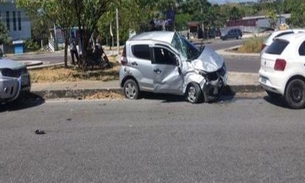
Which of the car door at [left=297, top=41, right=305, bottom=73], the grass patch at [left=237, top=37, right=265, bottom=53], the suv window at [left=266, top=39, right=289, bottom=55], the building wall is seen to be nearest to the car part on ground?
the suv window at [left=266, top=39, right=289, bottom=55]

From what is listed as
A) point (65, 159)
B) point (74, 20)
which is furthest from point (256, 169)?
point (74, 20)

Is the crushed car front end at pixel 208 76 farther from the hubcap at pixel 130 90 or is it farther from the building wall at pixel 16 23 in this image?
the building wall at pixel 16 23

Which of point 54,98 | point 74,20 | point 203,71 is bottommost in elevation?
point 54,98

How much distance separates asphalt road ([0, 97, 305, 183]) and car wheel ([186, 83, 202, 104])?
217mm

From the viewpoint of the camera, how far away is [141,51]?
527 inches

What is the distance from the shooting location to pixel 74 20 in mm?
19125

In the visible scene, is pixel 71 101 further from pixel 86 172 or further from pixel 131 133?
pixel 86 172

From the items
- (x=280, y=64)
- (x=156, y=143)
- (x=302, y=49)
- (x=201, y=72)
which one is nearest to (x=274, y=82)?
(x=280, y=64)

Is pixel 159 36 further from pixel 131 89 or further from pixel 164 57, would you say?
pixel 131 89

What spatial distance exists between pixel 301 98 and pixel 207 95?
2.15 meters

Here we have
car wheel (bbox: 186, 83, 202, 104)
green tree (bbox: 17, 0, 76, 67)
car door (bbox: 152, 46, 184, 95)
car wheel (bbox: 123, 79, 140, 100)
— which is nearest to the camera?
car wheel (bbox: 186, 83, 202, 104)

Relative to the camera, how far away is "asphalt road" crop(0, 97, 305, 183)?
256 inches

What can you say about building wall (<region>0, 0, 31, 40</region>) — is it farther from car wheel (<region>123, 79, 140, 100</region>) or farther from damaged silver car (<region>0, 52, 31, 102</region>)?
car wheel (<region>123, 79, 140, 100</region>)

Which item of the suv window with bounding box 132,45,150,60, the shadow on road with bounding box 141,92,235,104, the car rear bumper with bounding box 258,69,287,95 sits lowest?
the shadow on road with bounding box 141,92,235,104
